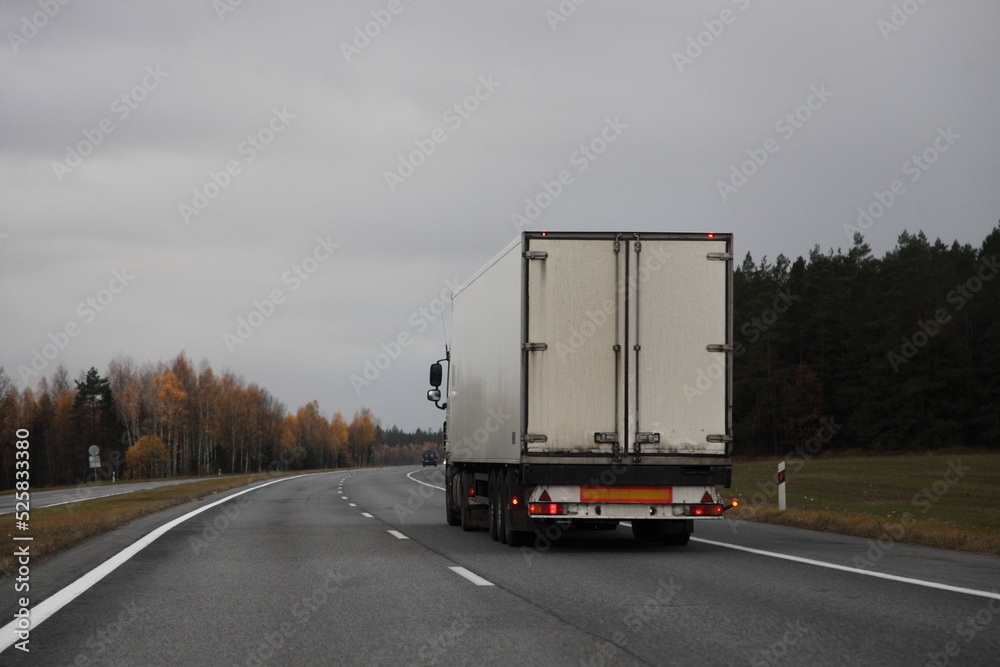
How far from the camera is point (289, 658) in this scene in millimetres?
6430

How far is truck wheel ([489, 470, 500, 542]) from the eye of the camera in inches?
588

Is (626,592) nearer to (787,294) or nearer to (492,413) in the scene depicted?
(492,413)

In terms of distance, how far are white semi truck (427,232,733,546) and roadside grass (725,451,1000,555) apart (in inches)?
157

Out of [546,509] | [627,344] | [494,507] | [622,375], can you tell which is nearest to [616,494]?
[546,509]

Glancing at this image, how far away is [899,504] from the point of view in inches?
1035

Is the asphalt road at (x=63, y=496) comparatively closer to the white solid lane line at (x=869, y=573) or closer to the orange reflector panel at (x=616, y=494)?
the orange reflector panel at (x=616, y=494)

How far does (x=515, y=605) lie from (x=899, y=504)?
66.4 ft

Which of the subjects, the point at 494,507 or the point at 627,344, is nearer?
the point at 627,344

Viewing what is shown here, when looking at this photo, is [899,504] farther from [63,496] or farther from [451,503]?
[63,496]

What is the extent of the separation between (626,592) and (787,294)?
82.8 meters

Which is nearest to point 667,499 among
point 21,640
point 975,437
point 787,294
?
point 21,640

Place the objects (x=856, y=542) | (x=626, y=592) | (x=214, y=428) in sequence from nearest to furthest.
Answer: (x=626, y=592), (x=856, y=542), (x=214, y=428)

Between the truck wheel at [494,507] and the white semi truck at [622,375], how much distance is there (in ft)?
4.80

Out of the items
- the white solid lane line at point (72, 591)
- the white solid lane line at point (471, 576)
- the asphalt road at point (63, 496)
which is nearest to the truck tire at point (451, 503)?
the white solid lane line at point (72, 591)
